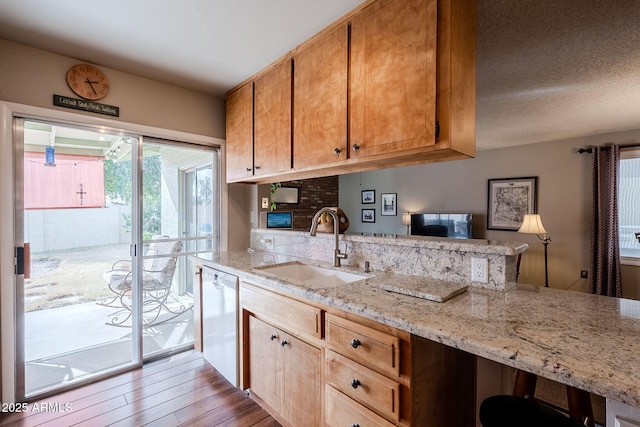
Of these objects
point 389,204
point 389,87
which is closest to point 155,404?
point 389,87

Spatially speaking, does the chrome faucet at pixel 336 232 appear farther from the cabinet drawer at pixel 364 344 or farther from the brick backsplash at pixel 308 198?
the brick backsplash at pixel 308 198

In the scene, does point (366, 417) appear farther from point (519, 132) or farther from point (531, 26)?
point (519, 132)

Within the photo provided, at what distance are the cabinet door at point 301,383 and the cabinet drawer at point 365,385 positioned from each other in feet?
0.44

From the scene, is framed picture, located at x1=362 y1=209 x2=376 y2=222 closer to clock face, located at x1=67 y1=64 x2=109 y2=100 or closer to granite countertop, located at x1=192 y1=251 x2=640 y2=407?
granite countertop, located at x1=192 y1=251 x2=640 y2=407

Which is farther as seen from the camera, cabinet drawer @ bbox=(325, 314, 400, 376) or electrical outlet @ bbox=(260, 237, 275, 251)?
electrical outlet @ bbox=(260, 237, 275, 251)

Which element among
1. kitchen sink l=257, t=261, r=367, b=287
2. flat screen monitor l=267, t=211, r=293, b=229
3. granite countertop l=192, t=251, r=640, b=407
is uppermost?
flat screen monitor l=267, t=211, r=293, b=229

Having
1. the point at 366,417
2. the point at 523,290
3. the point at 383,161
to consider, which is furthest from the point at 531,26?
the point at 366,417

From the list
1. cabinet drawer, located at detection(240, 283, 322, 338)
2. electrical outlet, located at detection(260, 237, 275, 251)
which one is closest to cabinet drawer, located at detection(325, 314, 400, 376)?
cabinet drawer, located at detection(240, 283, 322, 338)

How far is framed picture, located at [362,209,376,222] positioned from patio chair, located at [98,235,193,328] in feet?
14.8

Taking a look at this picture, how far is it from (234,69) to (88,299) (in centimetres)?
224

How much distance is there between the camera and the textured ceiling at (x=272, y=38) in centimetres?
163

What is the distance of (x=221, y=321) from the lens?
7.22 ft

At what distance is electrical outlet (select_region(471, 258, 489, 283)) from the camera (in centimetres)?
145

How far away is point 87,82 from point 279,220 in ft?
6.12
